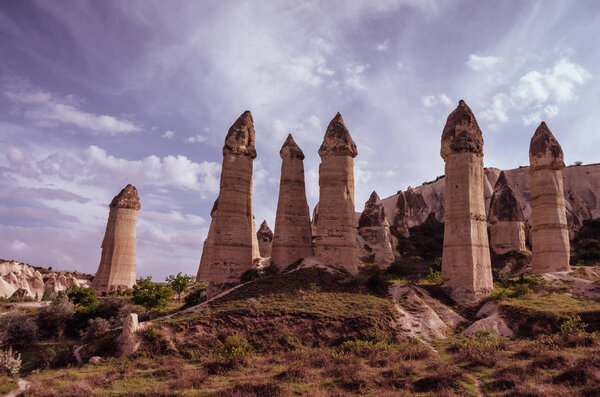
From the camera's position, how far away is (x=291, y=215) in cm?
2802

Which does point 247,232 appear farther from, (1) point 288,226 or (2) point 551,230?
(2) point 551,230

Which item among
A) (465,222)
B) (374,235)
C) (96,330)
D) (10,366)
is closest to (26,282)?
(96,330)

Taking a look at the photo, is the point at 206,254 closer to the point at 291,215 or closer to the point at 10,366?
the point at 291,215

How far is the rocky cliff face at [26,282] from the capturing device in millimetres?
36506

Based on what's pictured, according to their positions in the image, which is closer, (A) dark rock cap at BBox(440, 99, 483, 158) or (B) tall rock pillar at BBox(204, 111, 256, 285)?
(A) dark rock cap at BBox(440, 99, 483, 158)

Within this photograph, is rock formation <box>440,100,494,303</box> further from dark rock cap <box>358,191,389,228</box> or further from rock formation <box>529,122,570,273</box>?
dark rock cap <box>358,191,389,228</box>

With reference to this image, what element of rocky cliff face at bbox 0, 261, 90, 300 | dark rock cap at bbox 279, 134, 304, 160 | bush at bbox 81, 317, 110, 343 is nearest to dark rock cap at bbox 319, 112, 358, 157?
dark rock cap at bbox 279, 134, 304, 160

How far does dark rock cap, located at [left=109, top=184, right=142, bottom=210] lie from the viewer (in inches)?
1417

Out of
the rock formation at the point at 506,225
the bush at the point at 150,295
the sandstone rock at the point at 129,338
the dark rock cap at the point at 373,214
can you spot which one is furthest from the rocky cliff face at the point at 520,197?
the sandstone rock at the point at 129,338

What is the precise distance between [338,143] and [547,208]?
16526mm

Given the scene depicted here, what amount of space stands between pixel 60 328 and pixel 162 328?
9.45m

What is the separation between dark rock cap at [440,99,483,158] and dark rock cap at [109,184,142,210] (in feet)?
85.5

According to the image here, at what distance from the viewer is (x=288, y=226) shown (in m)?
27.7

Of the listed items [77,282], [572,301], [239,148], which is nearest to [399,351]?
[572,301]
